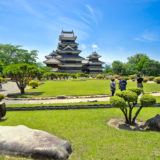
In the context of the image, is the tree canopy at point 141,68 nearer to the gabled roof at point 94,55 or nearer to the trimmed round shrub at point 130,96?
the gabled roof at point 94,55

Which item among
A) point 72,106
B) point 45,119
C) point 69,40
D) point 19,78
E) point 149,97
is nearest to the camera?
point 149,97

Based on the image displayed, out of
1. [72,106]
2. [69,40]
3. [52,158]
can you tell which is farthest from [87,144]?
[69,40]

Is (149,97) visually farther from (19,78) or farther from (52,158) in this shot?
(19,78)

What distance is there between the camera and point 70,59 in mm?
50969

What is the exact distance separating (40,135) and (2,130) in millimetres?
1396

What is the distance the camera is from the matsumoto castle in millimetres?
49062

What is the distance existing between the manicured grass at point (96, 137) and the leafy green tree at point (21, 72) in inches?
343

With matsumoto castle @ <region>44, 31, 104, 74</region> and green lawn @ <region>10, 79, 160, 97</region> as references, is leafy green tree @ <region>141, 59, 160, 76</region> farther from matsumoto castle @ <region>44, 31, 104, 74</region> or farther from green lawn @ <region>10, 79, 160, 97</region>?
green lawn @ <region>10, 79, 160, 97</region>

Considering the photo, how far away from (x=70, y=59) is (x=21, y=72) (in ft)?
121

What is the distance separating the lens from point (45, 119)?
271 inches

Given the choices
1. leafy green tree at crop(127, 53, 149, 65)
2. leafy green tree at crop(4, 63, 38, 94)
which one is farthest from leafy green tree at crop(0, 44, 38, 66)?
leafy green tree at crop(127, 53, 149, 65)

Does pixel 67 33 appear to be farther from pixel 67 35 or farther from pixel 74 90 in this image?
pixel 74 90

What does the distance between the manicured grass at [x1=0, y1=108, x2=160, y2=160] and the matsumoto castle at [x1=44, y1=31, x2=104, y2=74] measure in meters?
40.5

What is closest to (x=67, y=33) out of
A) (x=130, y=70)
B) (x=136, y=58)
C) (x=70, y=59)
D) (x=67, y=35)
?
(x=67, y=35)
